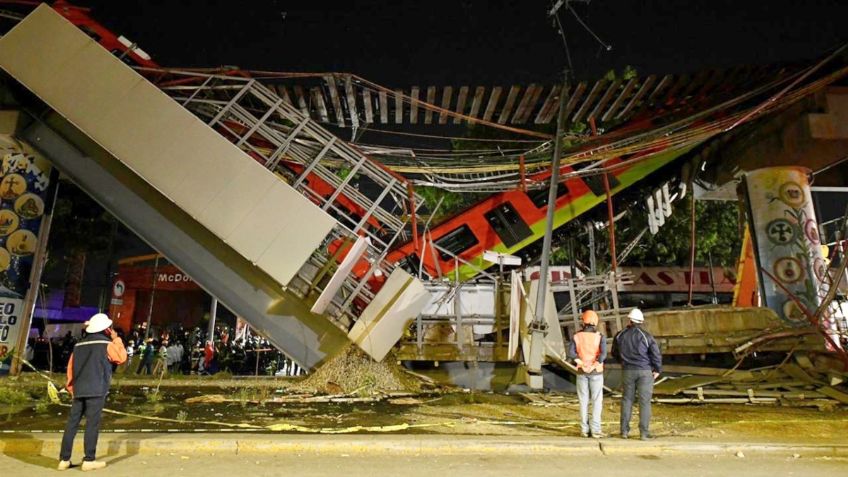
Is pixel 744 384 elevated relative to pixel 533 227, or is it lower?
lower

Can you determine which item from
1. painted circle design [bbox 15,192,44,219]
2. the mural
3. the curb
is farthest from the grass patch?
painted circle design [bbox 15,192,44,219]

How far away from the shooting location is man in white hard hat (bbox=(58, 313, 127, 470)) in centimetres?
475

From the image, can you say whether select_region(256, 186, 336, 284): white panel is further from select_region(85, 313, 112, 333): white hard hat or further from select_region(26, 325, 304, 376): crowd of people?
select_region(26, 325, 304, 376): crowd of people

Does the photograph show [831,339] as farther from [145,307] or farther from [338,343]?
Result: [145,307]

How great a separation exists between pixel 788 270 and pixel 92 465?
1302 cm

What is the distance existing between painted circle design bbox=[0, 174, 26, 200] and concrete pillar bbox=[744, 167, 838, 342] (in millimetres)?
17296

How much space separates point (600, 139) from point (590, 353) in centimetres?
550

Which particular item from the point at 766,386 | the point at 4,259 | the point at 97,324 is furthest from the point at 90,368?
the point at 766,386

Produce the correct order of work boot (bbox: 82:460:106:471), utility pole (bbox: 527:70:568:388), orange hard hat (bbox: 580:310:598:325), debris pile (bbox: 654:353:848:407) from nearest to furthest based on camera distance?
work boot (bbox: 82:460:106:471) < orange hard hat (bbox: 580:310:598:325) < utility pole (bbox: 527:70:568:388) < debris pile (bbox: 654:353:848:407)

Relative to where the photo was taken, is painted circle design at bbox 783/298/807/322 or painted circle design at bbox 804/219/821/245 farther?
painted circle design at bbox 804/219/821/245

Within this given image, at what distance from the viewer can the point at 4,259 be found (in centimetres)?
1190

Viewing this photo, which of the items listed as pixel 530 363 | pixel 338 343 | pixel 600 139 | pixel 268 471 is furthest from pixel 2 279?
→ pixel 600 139

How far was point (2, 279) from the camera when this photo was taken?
11805 millimetres

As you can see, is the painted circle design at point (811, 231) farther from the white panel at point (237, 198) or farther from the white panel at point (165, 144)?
the white panel at point (237, 198)
